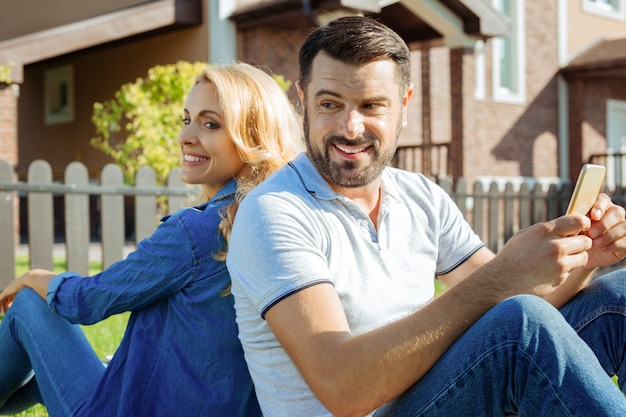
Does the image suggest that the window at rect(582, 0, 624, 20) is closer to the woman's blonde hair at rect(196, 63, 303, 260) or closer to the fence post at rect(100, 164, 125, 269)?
the fence post at rect(100, 164, 125, 269)

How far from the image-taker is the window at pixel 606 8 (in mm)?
18891

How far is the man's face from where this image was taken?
220cm

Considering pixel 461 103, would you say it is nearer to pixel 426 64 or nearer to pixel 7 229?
pixel 426 64

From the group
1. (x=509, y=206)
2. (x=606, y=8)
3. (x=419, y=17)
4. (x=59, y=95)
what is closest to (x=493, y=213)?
(x=509, y=206)

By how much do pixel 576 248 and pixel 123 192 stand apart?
5.52m

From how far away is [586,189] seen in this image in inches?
81.6

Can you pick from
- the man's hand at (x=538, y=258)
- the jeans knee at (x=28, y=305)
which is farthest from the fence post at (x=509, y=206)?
the man's hand at (x=538, y=258)

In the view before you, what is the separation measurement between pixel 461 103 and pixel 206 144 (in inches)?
420

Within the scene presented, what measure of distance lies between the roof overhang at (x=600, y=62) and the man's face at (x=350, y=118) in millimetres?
15498

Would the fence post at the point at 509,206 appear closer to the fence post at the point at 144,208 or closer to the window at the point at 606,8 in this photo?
the fence post at the point at 144,208

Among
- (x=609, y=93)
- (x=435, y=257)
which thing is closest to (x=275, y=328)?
(x=435, y=257)

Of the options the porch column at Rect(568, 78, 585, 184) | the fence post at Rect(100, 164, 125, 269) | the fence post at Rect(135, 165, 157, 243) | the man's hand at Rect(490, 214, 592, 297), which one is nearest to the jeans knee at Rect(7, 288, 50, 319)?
the man's hand at Rect(490, 214, 592, 297)

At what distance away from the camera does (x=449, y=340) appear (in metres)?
1.88

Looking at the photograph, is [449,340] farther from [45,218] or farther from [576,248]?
[45,218]
